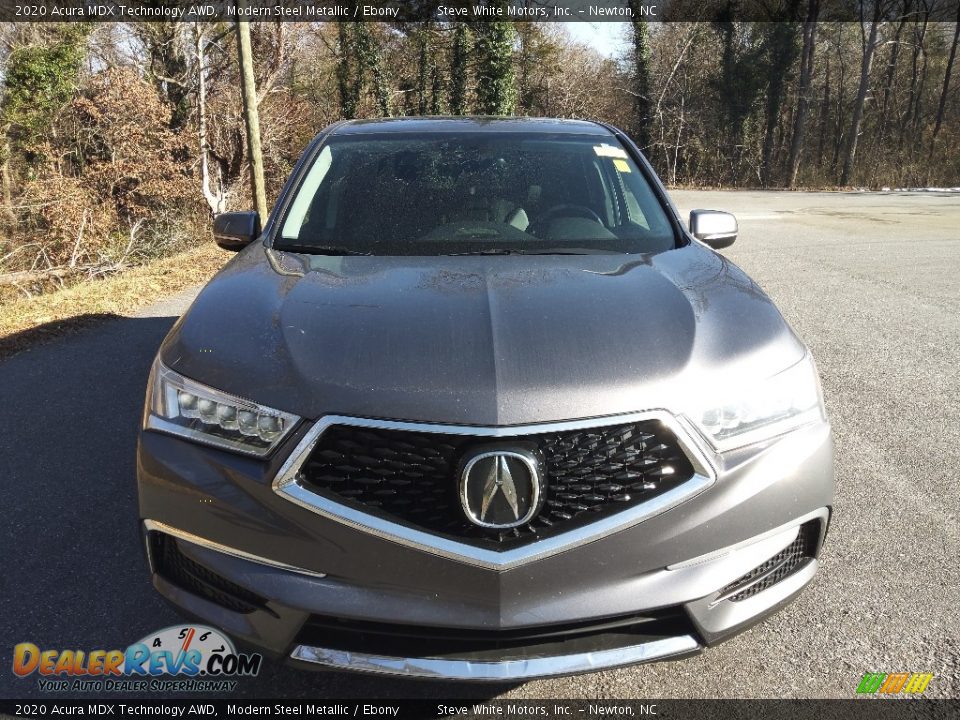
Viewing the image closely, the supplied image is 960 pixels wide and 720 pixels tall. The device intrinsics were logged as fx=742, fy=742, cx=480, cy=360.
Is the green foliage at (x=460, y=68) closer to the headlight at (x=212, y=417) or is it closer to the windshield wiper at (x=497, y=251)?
the windshield wiper at (x=497, y=251)

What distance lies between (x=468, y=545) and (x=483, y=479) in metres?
0.17

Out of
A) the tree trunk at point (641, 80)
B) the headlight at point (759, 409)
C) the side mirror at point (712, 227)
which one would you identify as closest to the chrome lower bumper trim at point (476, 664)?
the headlight at point (759, 409)

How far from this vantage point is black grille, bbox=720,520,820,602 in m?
1.98

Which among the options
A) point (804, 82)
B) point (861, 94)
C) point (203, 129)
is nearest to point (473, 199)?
point (203, 129)

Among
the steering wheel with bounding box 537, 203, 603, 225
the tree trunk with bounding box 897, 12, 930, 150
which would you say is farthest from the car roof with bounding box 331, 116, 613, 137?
the tree trunk with bounding box 897, 12, 930, 150

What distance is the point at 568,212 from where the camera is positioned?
3266 millimetres

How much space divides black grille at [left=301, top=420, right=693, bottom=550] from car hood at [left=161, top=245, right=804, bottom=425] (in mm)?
61

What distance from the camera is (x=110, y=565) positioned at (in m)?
2.85

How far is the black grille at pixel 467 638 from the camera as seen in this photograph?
1828 mm

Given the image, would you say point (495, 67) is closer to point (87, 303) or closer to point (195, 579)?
point (87, 303)

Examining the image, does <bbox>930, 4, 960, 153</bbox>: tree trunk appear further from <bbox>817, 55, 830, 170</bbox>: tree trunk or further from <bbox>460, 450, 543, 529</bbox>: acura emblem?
<bbox>460, 450, 543, 529</bbox>: acura emblem

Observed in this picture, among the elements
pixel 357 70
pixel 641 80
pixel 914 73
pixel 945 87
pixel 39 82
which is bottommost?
pixel 39 82

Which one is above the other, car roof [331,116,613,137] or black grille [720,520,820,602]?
car roof [331,116,613,137]

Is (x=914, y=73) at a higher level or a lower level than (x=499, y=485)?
higher
